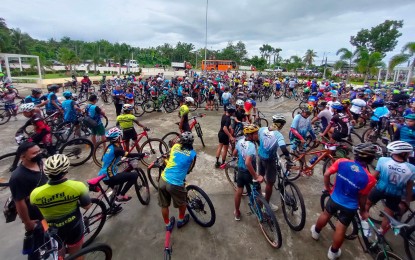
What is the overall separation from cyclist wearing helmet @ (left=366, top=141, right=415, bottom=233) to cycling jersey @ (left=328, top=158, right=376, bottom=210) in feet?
2.68

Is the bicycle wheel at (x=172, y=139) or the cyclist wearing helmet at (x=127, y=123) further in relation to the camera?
the bicycle wheel at (x=172, y=139)

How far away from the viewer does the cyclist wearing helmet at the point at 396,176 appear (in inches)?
127

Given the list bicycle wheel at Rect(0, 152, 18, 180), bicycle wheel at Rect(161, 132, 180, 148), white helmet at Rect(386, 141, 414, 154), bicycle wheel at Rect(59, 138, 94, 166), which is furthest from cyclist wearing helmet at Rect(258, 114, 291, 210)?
bicycle wheel at Rect(0, 152, 18, 180)

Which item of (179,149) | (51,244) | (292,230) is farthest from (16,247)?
(292,230)

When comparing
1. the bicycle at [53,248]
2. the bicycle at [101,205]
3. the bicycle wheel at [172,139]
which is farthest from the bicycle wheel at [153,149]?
the bicycle at [53,248]

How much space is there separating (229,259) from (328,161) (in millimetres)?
3611

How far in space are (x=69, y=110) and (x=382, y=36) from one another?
69.0 meters

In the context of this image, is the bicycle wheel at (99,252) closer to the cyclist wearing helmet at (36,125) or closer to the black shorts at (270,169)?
the black shorts at (270,169)

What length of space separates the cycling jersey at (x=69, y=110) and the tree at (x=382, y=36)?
64747 mm

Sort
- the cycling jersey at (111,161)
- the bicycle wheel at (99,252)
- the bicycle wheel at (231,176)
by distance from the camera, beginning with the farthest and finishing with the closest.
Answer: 1. the bicycle wheel at (231,176)
2. the cycling jersey at (111,161)
3. the bicycle wheel at (99,252)

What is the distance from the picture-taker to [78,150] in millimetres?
6223

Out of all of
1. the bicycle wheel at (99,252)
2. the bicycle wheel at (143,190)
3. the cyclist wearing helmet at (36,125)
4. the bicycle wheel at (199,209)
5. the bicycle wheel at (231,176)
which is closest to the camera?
the bicycle wheel at (99,252)

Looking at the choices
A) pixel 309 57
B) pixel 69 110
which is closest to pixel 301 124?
pixel 69 110

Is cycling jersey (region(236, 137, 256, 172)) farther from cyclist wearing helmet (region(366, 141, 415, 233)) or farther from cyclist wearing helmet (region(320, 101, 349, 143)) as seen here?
cyclist wearing helmet (region(320, 101, 349, 143))
